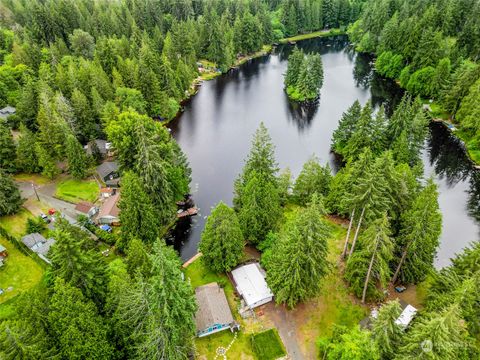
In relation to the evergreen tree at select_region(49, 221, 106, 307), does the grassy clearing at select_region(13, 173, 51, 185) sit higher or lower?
lower

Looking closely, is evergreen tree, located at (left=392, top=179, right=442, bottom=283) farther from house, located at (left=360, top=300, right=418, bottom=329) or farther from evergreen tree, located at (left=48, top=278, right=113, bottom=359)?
evergreen tree, located at (left=48, top=278, right=113, bottom=359)

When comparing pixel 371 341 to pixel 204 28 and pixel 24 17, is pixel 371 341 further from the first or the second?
pixel 24 17

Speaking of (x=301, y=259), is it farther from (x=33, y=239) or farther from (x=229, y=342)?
(x=33, y=239)

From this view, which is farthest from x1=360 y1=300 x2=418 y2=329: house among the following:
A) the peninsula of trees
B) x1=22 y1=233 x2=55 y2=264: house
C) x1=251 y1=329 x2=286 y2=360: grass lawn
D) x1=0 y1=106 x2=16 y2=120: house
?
x1=0 y1=106 x2=16 y2=120: house

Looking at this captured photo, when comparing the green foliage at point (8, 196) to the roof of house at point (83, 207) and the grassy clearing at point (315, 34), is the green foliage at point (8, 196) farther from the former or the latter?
the grassy clearing at point (315, 34)

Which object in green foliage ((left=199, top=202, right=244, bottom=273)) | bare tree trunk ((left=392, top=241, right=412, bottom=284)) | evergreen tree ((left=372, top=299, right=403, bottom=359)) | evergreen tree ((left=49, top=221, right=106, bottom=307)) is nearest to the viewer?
evergreen tree ((left=372, top=299, right=403, bottom=359))
